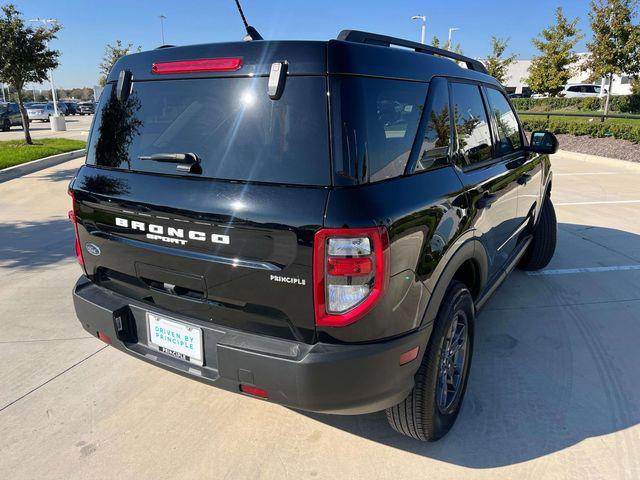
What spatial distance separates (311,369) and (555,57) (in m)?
26.6

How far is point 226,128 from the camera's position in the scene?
6.83ft

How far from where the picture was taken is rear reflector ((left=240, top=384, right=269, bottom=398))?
2.02m

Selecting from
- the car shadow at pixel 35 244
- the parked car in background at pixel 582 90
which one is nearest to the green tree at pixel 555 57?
the parked car in background at pixel 582 90

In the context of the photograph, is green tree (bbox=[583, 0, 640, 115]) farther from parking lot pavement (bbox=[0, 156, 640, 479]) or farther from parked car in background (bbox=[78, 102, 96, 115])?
parked car in background (bbox=[78, 102, 96, 115])

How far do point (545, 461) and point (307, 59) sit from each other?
2.17 metres

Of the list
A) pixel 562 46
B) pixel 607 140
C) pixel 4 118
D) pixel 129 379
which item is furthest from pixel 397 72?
pixel 4 118

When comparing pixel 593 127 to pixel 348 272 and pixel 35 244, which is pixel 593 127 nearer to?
pixel 35 244

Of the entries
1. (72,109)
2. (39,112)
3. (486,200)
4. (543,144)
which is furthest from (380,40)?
(72,109)

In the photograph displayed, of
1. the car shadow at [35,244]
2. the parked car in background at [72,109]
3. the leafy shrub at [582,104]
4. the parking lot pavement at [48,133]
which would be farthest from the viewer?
the parked car in background at [72,109]

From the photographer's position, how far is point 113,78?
8.27 ft

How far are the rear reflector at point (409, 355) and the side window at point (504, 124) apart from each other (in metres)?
1.83


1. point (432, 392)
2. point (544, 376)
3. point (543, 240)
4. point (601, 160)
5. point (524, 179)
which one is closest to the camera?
point (432, 392)

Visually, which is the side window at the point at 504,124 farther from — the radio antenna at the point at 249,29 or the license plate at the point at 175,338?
the license plate at the point at 175,338

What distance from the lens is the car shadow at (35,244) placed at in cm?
511
